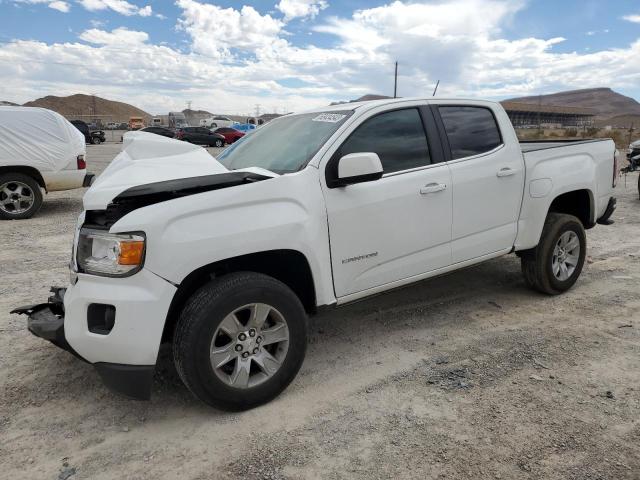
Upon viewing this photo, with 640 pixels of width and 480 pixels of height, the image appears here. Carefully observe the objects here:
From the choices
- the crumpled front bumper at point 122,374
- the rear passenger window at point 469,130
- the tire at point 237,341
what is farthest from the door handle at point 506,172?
the crumpled front bumper at point 122,374

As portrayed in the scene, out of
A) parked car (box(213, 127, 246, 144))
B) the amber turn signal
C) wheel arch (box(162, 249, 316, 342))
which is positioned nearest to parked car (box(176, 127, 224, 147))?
parked car (box(213, 127, 246, 144))

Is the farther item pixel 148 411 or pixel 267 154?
pixel 267 154

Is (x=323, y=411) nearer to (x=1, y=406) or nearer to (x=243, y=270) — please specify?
(x=243, y=270)

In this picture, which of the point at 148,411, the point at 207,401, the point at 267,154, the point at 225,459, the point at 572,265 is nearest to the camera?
the point at 225,459

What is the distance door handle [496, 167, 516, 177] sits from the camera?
423cm

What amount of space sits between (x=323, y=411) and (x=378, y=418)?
0.33m

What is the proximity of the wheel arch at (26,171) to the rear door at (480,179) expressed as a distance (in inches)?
305

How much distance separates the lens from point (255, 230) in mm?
2900

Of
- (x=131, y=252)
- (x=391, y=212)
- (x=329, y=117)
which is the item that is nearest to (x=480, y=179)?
(x=391, y=212)

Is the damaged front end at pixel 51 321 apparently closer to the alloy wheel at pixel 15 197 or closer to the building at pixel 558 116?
the alloy wheel at pixel 15 197

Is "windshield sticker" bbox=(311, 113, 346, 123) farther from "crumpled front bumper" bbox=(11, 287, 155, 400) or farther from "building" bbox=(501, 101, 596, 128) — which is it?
"building" bbox=(501, 101, 596, 128)

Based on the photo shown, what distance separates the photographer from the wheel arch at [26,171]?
8797 millimetres

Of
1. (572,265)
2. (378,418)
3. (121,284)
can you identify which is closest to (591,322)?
(572,265)

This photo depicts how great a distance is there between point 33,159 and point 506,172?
8.06 m
